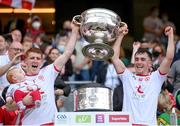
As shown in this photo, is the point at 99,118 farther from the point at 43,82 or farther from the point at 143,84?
the point at 143,84

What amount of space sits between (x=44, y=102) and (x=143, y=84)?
1260 millimetres

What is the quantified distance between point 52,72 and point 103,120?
1.55 meters

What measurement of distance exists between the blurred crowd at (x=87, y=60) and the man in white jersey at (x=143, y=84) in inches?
11.6

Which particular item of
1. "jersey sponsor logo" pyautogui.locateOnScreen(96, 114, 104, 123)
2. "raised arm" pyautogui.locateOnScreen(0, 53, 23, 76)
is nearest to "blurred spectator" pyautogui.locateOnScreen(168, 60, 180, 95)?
"raised arm" pyautogui.locateOnScreen(0, 53, 23, 76)

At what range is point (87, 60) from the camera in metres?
12.7

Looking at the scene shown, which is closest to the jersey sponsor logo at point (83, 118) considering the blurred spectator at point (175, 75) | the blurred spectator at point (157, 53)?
the blurred spectator at point (175, 75)

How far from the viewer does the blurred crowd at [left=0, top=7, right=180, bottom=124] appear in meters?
8.88

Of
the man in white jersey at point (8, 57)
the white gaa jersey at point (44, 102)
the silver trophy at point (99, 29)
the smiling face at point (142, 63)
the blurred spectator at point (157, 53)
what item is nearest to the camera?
the silver trophy at point (99, 29)

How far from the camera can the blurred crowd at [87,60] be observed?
8.88 m

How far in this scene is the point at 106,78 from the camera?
11281 mm

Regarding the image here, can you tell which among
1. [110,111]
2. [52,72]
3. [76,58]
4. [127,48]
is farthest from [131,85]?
[127,48]

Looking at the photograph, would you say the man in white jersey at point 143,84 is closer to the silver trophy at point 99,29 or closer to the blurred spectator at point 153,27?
the silver trophy at point 99,29

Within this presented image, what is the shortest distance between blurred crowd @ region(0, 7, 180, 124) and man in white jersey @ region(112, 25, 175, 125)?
0.30 metres

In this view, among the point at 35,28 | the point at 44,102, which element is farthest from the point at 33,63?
the point at 35,28
